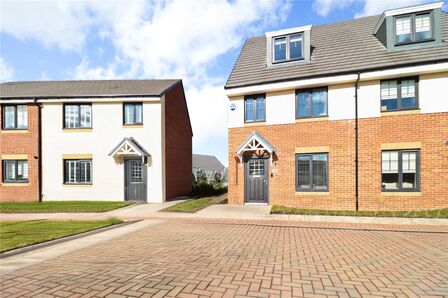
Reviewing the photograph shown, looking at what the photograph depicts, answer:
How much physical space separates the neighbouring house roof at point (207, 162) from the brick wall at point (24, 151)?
33.9 m

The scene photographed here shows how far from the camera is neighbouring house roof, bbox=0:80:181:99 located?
1628cm

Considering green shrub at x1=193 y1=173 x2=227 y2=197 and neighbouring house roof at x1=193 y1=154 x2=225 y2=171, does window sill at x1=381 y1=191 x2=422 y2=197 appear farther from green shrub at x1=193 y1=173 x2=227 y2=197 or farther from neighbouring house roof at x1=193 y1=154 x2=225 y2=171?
neighbouring house roof at x1=193 y1=154 x2=225 y2=171

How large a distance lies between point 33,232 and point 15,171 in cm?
1122

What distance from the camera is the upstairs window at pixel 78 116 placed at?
54.0ft

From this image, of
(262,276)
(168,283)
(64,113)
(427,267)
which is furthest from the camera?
(64,113)

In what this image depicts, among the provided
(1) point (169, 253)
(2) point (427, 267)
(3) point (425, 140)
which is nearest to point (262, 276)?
(1) point (169, 253)

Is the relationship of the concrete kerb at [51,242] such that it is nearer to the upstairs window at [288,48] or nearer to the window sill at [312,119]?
the window sill at [312,119]

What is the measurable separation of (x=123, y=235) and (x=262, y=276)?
4.78 meters

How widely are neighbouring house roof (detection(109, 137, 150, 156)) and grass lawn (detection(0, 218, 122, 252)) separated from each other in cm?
609

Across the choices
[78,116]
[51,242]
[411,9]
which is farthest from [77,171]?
[411,9]

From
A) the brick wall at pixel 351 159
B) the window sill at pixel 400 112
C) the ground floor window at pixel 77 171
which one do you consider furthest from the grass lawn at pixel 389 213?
the ground floor window at pixel 77 171

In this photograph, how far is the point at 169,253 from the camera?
19.4ft

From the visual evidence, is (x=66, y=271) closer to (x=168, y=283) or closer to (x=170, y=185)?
(x=168, y=283)

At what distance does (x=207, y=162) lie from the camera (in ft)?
184
